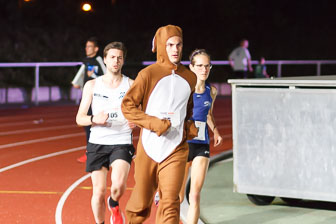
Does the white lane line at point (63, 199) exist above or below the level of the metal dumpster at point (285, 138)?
below

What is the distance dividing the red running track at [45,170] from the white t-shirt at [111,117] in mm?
1288

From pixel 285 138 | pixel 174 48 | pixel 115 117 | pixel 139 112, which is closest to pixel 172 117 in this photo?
pixel 139 112

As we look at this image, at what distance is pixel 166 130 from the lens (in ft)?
20.8

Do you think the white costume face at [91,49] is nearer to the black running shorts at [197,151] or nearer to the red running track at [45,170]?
the red running track at [45,170]

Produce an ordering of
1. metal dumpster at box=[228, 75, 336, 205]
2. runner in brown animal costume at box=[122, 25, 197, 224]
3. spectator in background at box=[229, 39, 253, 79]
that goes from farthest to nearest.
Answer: spectator in background at box=[229, 39, 253, 79], metal dumpster at box=[228, 75, 336, 205], runner in brown animal costume at box=[122, 25, 197, 224]

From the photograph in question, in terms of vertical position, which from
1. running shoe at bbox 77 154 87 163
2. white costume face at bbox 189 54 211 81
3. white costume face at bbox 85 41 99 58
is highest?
white costume face at bbox 85 41 99 58

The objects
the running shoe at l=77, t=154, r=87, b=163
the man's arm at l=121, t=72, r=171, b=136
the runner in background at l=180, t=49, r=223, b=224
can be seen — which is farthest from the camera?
the running shoe at l=77, t=154, r=87, b=163

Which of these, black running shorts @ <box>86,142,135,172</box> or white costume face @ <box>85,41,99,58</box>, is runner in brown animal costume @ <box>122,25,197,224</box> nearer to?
black running shorts @ <box>86,142,135,172</box>

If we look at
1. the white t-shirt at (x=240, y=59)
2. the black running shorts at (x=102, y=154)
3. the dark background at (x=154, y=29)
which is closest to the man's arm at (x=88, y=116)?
the black running shorts at (x=102, y=154)

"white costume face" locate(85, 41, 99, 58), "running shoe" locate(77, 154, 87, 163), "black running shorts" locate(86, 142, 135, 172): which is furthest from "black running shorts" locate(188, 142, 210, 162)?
"running shoe" locate(77, 154, 87, 163)

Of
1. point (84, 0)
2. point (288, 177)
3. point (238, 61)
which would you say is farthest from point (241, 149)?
point (84, 0)

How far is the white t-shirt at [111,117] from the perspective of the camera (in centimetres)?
759

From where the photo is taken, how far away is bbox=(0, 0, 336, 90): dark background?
29453 mm

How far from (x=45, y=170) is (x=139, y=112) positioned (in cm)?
597
